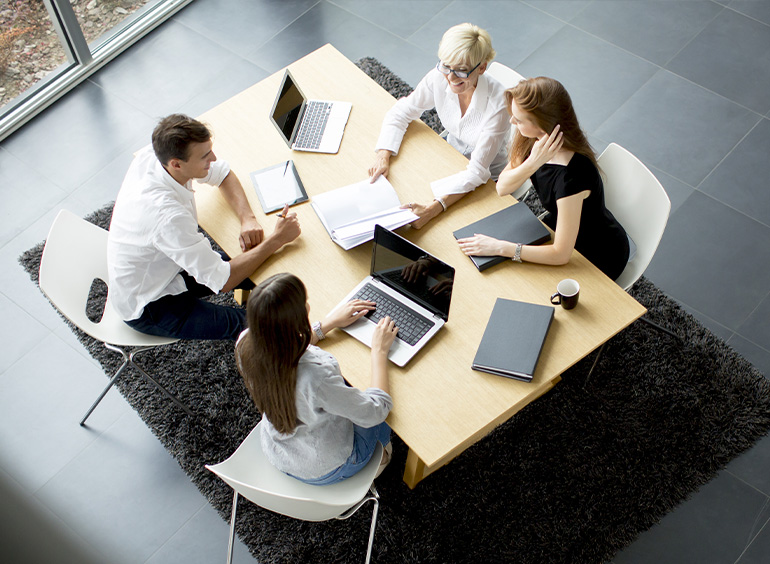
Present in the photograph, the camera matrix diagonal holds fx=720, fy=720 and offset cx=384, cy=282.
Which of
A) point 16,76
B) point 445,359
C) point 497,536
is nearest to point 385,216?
point 445,359

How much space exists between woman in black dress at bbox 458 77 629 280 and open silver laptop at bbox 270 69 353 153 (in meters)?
0.73

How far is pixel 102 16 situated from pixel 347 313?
311cm

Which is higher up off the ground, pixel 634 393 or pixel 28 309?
pixel 28 309

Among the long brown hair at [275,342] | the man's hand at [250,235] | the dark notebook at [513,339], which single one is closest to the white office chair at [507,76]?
the dark notebook at [513,339]

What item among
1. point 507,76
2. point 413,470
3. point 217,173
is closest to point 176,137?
point 217,173

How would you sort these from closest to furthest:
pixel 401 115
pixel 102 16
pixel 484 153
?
pixel 484 153 → pixel 401 115 → pixel 102 16

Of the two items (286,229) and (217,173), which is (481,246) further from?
(217,173)

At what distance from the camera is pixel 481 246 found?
2.61 m

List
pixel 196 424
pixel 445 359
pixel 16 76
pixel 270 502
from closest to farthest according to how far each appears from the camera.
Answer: pixel 270 502 → pixel 445 359 → pixel 196 424 → pixel 16 76

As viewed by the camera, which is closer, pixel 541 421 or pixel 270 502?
pixel 270 502

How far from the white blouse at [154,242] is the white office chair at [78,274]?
0.10m

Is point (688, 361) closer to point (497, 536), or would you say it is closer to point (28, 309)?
point (497, 536)

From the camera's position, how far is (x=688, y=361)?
3.21 m

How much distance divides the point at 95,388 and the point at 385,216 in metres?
1.64
